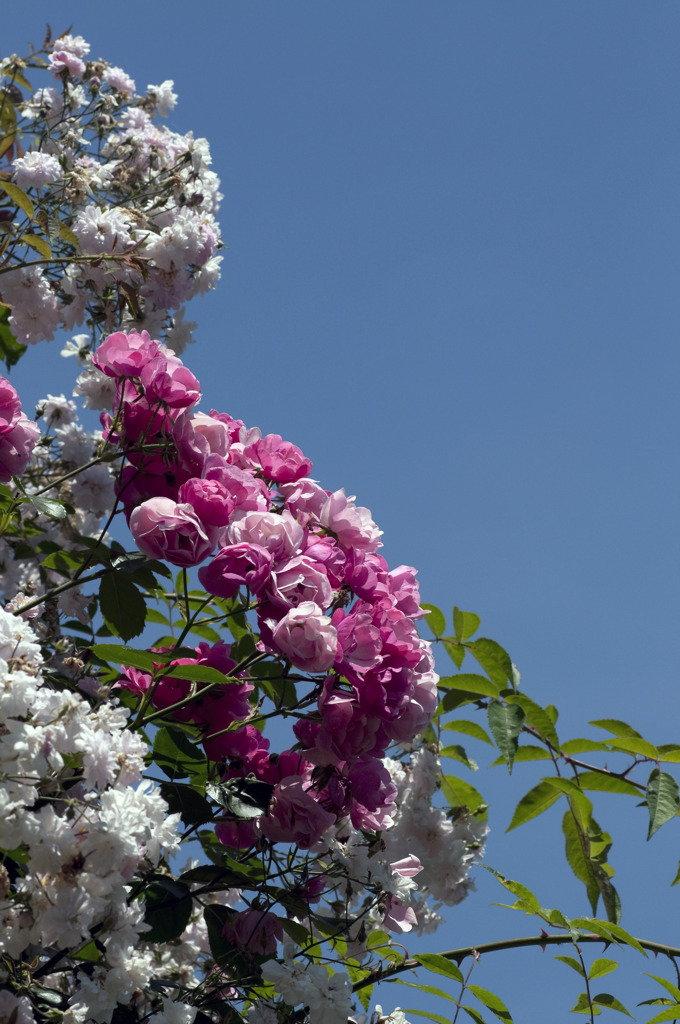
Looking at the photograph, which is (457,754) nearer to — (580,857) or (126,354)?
(580,857)

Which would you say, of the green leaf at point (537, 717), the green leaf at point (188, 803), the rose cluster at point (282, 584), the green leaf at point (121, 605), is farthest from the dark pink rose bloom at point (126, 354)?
the green leaf at point (537, 717)

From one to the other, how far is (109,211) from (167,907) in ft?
6.47

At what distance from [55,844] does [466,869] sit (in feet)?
3.98

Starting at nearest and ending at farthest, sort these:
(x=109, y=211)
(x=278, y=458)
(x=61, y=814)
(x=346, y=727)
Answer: (x=61, y=814)
(x=346, y=727)
(x=278, y=458)
(x=109, y=211)

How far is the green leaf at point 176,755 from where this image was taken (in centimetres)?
181

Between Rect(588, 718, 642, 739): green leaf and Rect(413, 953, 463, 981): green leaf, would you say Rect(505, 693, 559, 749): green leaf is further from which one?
Rect(413, 953, 463, 981): green leaf

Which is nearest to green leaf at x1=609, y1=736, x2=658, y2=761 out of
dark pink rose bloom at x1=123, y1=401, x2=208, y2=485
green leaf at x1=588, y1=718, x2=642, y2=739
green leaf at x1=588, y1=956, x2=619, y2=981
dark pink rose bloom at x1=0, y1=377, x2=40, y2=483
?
green leaf at x1=588, y1=718, x2=642, y2=739

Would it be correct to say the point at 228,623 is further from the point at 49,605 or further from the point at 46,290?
the point at 46,290

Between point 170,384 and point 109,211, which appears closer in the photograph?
point 170,384

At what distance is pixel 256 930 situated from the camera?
6.01ft

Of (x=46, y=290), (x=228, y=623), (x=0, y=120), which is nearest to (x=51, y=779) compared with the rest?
(x=228, y=623)

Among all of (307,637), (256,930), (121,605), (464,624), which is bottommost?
(256,930)

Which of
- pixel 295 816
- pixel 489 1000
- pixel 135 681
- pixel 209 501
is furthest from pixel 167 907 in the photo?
pixel 209 501

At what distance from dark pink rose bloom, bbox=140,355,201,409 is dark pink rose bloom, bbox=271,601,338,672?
0.42 m
